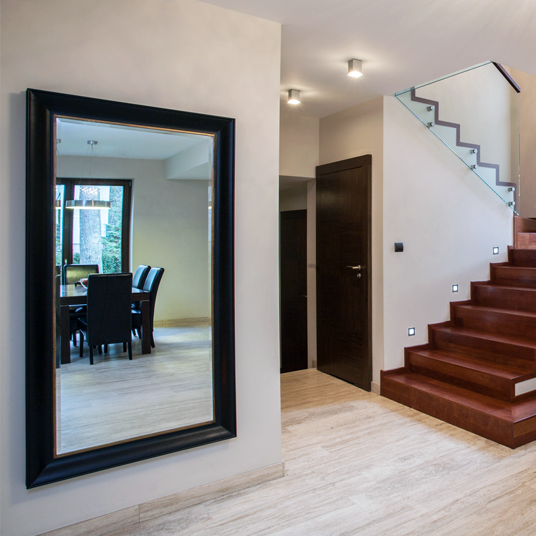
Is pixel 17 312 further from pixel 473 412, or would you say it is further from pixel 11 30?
pixel 473 412

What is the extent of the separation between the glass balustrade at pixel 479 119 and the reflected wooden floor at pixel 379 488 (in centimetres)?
250

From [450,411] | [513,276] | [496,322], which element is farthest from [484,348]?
[513,276]

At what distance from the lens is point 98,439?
6.85 feet

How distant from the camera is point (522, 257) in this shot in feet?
15.1

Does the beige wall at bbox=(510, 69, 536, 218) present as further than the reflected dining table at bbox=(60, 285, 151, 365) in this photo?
Yes

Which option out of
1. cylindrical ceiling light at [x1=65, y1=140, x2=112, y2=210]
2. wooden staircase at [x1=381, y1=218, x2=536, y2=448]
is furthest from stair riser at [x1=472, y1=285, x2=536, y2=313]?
cylindrical ceiling light at [x1=65, y1=140, x2=112, y2=210]

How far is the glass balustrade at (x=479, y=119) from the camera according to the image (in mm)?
3883

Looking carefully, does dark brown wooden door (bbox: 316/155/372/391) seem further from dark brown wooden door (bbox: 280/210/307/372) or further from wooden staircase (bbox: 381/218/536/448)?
dark brown wooden door (bbox: 280/210/307/372)

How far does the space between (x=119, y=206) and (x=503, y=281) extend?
3.90 metres

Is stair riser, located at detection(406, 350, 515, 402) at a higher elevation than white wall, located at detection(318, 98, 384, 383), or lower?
lower

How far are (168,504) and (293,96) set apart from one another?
314 centimetres

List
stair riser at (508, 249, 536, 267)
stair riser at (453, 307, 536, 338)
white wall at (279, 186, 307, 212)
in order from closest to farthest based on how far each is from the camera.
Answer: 1. stair riser at (453, 307, 536, 338)
2. stair riser at (508, 249, 536, 267)
3. white wall at (279, 186, 307, 212)

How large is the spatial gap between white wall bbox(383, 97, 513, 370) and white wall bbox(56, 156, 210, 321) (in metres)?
2.03

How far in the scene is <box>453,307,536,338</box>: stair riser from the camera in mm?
3714
